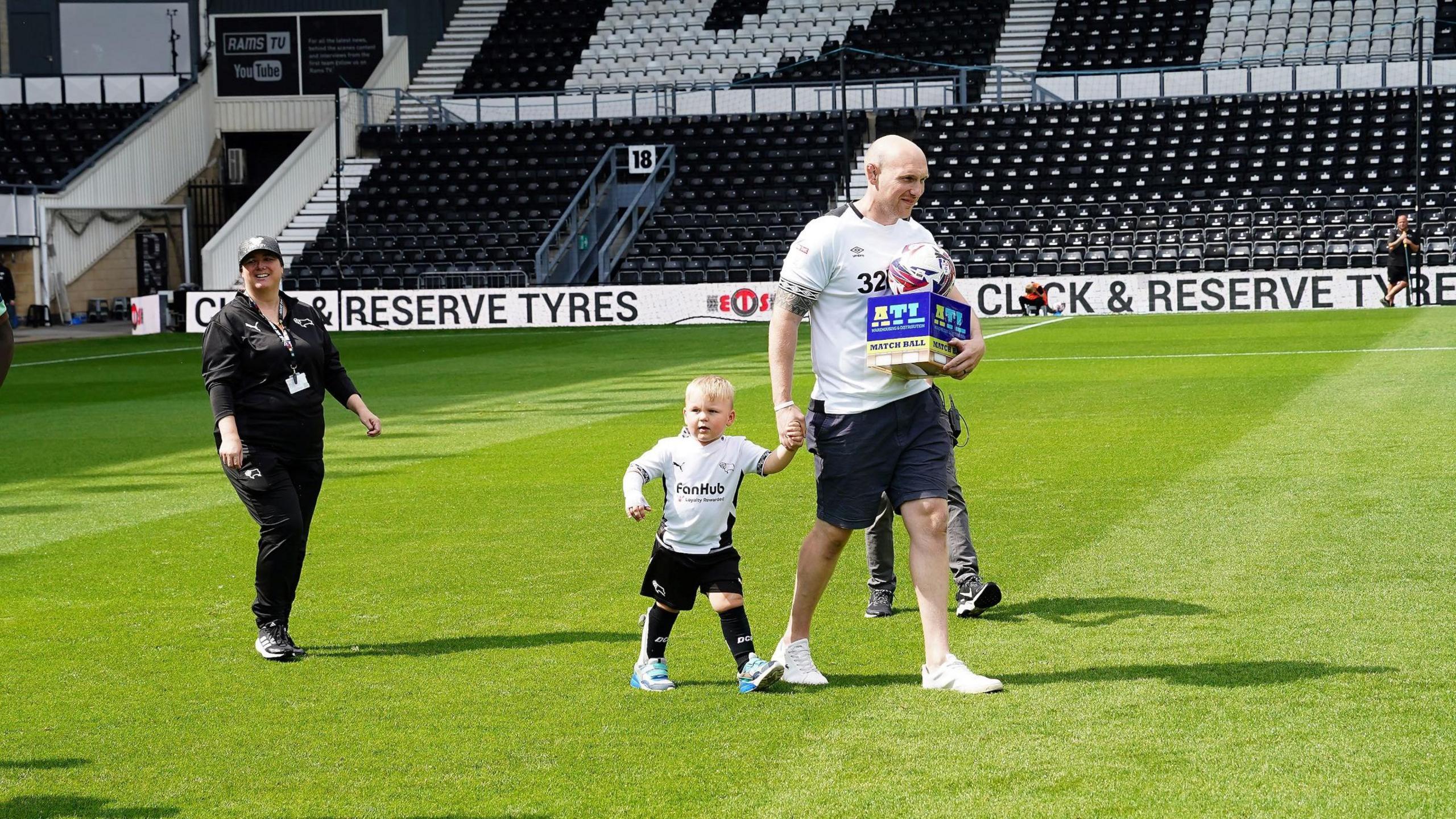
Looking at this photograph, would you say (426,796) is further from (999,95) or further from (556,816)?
(999,95)

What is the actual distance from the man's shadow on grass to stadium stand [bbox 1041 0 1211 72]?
44.9 m

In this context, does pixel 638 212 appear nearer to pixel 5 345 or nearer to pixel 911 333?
pixel 5 345

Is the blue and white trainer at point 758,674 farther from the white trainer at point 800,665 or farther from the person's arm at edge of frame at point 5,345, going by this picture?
the person's arm at edge of frame at point 5,345

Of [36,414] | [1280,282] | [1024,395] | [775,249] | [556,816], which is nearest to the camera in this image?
[556,816]

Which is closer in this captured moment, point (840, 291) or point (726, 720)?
point (726, 720)

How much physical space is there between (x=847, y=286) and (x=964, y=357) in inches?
19.0

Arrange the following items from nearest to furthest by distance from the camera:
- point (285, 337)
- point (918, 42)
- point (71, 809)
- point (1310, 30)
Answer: point (71, 809), point (285, 337), point (1310, 30), point (918, 42)

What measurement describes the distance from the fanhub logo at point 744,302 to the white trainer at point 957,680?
3166cm

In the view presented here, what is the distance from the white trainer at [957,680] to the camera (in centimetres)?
610

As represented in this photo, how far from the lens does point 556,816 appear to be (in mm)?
4922

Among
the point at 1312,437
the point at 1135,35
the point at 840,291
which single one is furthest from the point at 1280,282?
the point at 840,291

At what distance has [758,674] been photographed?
20.5 feet

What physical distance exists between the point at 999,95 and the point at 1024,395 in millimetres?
31226

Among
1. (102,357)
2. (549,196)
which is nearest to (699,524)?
(102,357)
